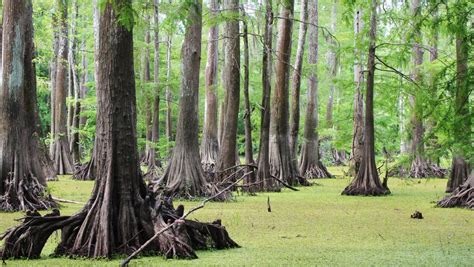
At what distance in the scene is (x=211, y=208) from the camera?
36.3 ft

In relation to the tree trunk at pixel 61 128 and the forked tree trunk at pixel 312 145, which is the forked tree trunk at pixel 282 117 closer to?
the forked tree trunk at pixel 312 145

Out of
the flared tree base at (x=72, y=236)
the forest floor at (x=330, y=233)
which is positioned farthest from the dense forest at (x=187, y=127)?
the forest floor at (x=330, y=233)

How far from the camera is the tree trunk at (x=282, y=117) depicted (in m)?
16.6

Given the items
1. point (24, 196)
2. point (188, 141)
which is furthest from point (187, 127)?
point (24, 196)

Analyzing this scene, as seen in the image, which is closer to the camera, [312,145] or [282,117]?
[282,117]

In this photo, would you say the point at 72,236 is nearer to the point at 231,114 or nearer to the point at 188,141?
the point at 188,141

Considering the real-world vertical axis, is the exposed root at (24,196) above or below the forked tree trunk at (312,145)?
below

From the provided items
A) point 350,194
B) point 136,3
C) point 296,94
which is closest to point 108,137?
point 136,3

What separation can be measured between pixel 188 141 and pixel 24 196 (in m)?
3.21

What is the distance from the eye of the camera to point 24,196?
10555 millimetres

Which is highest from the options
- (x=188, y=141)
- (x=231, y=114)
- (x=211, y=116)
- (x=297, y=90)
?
(x=297, y=90)

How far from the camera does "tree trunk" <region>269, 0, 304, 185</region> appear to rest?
16.6 metres

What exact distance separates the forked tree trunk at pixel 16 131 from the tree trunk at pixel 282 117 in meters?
6.89

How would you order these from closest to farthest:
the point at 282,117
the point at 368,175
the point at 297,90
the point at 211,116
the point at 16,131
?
the point at 16,131, the point at 368,175, the point at 282,117, the point at 297,90, the point at 211,116
